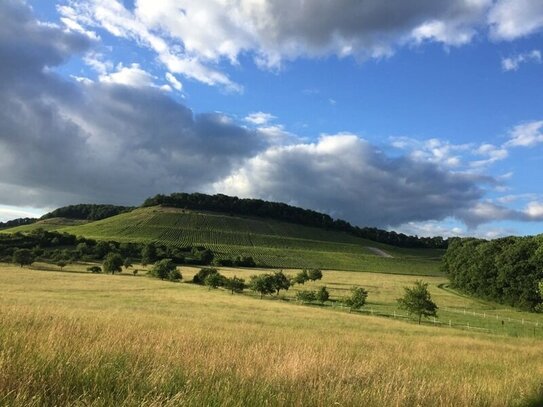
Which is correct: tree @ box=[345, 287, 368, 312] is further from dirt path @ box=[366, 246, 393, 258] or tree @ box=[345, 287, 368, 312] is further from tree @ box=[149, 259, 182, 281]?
dirt path @ box=[366, 246, 393, 258]

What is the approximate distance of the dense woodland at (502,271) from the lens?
8256cm

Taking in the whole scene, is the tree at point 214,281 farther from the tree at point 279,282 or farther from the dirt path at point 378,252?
the dirt path at point 378,252

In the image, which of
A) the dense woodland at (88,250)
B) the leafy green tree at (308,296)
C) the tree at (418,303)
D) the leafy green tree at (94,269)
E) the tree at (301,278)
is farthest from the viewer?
the dense woodland at (88,250)

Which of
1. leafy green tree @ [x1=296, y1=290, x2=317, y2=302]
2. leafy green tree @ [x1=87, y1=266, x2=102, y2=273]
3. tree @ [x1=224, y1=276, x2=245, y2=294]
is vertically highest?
leafy green tree @ [x1=87, y1=266, x2=102, y2=273]

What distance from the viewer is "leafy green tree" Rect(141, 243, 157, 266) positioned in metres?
119

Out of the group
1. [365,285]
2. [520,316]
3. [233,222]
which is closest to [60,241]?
[233,222]

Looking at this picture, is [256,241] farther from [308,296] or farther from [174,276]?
[308,296]

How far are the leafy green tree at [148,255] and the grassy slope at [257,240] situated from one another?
20.4m

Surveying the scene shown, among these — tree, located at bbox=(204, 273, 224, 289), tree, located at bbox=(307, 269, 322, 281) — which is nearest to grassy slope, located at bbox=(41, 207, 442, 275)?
tree, located at bbox=(307, 269, 322, 281)

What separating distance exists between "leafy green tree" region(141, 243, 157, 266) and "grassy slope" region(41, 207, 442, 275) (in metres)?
20.4

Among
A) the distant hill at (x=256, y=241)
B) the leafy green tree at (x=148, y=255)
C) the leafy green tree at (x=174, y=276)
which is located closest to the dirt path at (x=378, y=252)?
the distant hill at (x=256, y=241)

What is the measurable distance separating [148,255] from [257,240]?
57.7 metres

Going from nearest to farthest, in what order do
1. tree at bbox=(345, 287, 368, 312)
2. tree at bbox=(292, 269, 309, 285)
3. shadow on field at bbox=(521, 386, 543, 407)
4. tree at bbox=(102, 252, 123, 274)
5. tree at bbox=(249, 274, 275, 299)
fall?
shadow on field at bbox=(521, 386, 543, 407) < tree at bbox=(345, 287, 368, 312) < tree at bbox=(249, 274, 275, 299) < tree at bbox=(292, 269, 309, 285) < tree at bbox=(102, 252, 123, 274)

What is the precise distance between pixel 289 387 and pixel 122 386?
2.26 m
